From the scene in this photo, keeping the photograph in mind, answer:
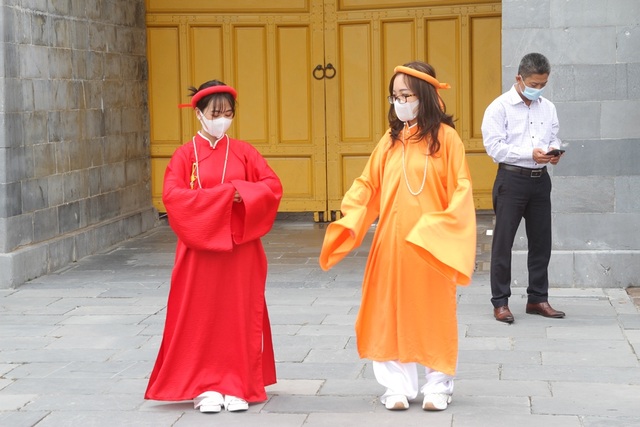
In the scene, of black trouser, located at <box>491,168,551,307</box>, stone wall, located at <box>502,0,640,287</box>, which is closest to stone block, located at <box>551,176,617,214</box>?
stone wall, located at <box>502,0,640,287</box>

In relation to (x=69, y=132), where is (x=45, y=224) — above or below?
below

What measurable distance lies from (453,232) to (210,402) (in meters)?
1.43

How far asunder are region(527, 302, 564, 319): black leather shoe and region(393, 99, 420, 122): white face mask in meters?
2.67

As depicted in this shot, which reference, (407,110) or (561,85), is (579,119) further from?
(407,110)

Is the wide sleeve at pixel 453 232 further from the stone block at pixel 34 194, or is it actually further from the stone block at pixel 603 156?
the stone block at pixel 34 194

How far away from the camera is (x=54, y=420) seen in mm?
5852

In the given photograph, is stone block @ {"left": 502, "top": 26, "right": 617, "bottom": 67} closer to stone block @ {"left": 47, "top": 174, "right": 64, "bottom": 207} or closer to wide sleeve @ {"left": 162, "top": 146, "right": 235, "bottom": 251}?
wide sleeve @ {"left": 162, "top": 146, "right": 235, "bottom": 251}

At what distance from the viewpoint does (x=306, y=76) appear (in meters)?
12.9

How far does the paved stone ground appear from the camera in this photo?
229 inches

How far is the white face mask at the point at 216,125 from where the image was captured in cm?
595

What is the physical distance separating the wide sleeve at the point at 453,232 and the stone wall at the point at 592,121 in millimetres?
3321

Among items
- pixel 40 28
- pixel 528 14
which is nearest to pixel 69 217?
pixel 40 28

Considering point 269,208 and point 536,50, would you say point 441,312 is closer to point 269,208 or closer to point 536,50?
point 269,208

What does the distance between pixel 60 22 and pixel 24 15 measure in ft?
2.39
